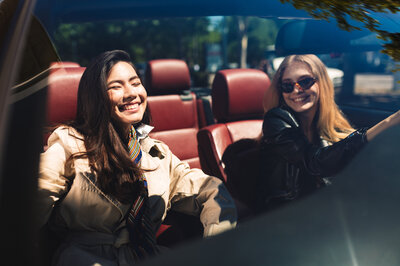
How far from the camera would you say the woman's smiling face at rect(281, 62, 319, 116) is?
1185 mm

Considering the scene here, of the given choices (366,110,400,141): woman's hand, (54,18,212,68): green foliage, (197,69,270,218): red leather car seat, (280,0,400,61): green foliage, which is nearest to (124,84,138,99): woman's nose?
(54,18,212,68): green foliage

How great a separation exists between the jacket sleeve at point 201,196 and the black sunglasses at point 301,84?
367 millimetres

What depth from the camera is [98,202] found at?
1.14m

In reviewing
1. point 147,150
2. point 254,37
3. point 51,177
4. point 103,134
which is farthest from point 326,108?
point 51,177

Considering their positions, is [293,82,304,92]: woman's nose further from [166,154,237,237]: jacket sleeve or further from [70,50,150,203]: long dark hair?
[70,50,150,203]: long dark hair

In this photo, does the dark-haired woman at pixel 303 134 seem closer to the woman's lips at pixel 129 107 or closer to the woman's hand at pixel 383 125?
the woman's hand at pixel 383 125

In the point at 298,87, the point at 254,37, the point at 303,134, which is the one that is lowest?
the point at 303,134

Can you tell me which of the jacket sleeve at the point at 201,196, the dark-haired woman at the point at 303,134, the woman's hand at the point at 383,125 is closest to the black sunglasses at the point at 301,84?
the dark-haired woman at the point at 303,134

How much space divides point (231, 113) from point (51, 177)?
3.78 ft

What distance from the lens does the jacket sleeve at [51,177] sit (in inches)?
39.0

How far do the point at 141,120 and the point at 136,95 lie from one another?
0.12m

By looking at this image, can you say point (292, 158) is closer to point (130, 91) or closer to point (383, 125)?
point (383, 125)

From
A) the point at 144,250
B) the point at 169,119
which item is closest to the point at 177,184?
the point at 144,250

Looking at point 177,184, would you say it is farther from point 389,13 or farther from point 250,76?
point 389,13
